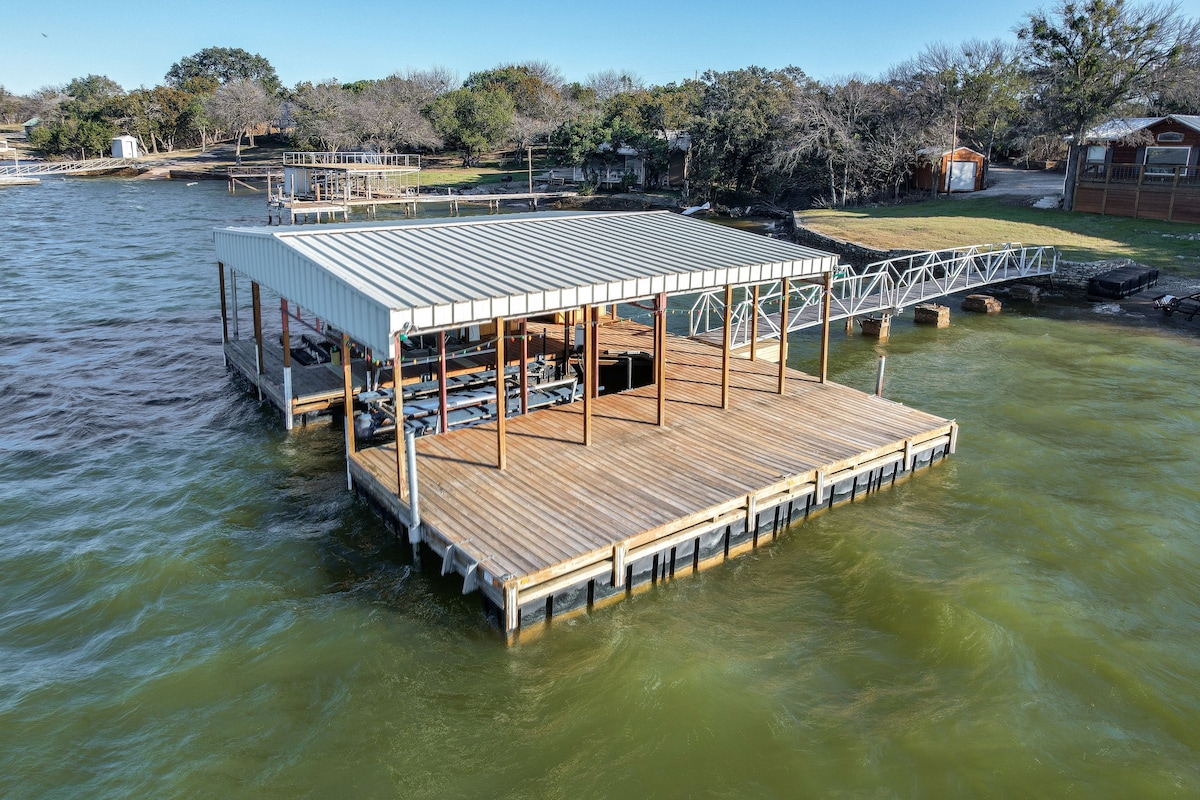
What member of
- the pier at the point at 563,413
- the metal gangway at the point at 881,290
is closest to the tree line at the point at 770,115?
the metal gangway at the point at 881,290

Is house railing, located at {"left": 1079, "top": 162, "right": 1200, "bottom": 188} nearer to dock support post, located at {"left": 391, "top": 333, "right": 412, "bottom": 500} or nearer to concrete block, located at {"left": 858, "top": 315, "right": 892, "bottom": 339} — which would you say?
concrete block, located at {"left": 858, "top": 315, "right": 892, "bottom": 339}

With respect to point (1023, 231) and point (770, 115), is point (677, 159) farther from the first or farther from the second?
point (1023, 231)

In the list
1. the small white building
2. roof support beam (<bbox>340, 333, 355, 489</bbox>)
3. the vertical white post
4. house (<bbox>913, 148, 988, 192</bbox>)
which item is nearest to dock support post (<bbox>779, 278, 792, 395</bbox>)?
the vertical white post

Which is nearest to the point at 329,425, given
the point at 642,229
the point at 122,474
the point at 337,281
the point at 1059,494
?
the point at 122,474

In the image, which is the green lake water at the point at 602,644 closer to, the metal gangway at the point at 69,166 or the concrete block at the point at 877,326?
A: the concrete block at the point at 877,326

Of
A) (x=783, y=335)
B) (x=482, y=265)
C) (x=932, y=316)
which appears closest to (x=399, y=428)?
(x=482, y=265)

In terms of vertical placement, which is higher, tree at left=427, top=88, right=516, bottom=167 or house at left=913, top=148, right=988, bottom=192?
tree at left=427, top=88, right=516, bottom=167
